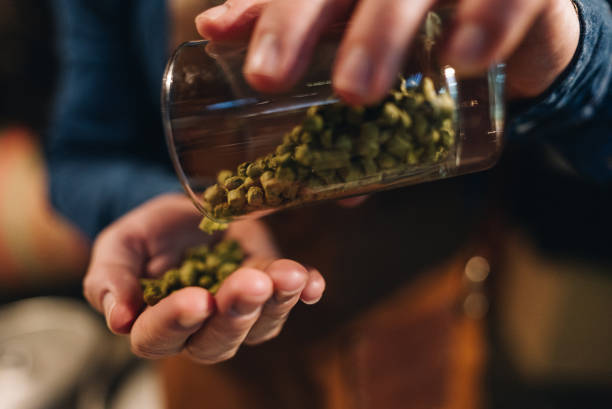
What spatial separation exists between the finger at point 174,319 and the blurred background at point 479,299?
41cm

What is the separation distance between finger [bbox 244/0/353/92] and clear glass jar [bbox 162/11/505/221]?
0.23ft

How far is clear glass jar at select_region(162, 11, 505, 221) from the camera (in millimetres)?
356

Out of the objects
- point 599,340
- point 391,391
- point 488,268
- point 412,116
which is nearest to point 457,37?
point 412,116

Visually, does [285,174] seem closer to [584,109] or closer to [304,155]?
[304,155]

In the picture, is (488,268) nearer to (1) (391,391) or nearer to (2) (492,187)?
(2) (492,187)

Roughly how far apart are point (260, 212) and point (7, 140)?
1.26m

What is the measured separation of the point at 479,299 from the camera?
3.35 feet

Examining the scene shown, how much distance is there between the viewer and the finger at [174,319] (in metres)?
0.37

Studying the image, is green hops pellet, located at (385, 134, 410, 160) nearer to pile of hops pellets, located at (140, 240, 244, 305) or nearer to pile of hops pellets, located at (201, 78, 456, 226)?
pile of hops pellets, located at (201, 78, 456, 226)

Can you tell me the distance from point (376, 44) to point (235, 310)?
0.23 meters

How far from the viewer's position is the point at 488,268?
1011mm

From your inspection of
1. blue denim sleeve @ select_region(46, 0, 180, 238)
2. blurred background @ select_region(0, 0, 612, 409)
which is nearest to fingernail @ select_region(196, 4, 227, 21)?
blue denim sleeve @ select_region(46, 0, 180, 238)

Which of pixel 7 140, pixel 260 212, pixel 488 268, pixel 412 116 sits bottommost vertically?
pixel 488 268

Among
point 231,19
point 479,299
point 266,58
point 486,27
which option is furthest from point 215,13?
point 479,299
